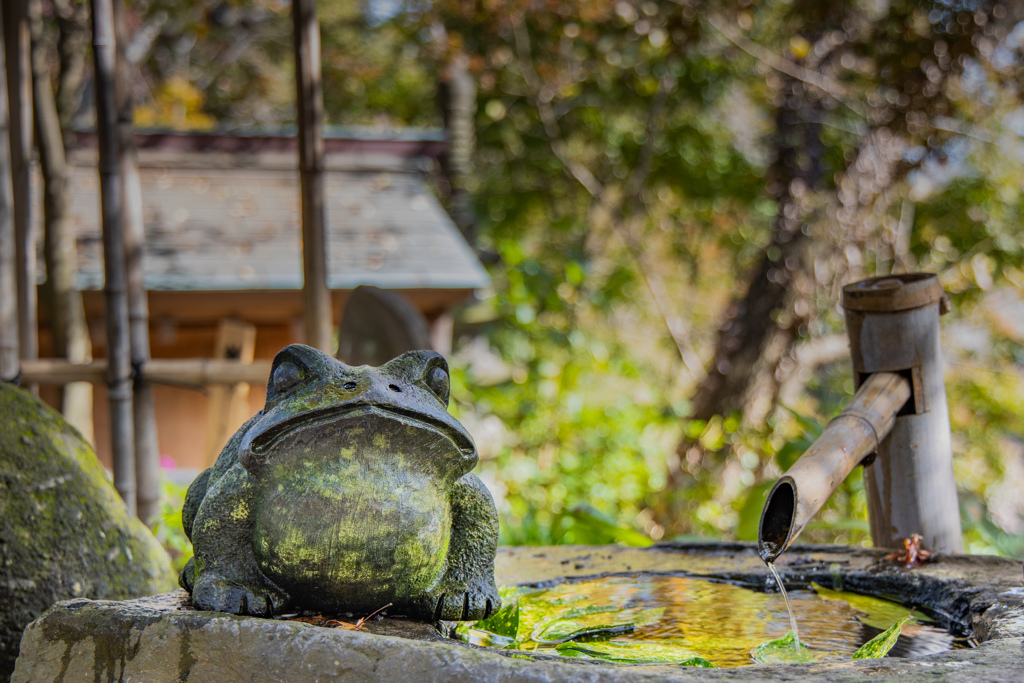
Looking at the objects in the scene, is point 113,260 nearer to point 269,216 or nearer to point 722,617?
point 722,617

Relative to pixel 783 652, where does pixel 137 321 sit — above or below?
above

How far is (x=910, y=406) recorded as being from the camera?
86.7 inches

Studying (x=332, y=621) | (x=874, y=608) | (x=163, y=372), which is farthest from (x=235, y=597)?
(x=163, y=372)

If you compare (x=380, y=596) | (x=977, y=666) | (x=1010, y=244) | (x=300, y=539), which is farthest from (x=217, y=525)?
(x=1010, y=244)

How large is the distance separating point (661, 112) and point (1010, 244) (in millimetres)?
3490

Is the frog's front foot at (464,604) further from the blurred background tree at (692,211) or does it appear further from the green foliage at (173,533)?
the green foliage at (173,533)

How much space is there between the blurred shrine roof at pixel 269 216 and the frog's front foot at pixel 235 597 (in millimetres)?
3733

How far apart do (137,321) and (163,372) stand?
0.72 feet

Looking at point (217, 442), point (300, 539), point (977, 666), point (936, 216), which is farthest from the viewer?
point (936, 216)

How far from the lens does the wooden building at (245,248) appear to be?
5.10 metres

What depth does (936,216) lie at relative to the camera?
27.0 ft

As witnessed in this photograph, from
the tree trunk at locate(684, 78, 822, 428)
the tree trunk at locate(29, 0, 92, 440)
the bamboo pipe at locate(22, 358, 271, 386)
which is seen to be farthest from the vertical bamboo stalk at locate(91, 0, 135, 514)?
the tree trunk at locate(684, 78, 822, 428)

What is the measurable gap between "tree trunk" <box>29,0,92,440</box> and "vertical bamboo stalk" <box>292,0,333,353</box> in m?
1.34

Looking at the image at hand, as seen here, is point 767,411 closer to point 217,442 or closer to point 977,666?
point 217,442
